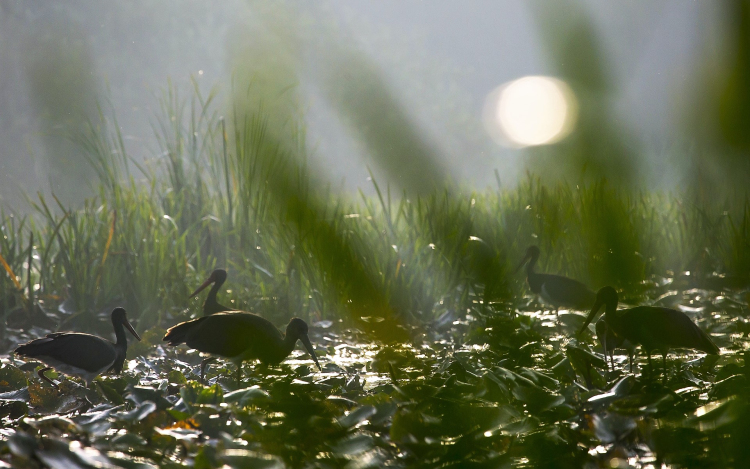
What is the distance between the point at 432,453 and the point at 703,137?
3.48ft

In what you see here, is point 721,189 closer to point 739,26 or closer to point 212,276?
point 739,26

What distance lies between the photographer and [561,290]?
5.18 meters

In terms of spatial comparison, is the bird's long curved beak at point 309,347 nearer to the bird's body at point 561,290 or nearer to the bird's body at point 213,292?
the bird's body at point 213,292

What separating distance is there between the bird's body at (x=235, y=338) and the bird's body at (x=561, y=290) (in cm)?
189

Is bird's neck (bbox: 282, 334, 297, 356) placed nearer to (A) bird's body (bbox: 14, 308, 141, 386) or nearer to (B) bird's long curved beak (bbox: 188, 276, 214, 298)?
(A) bird's body (bbox: 14, 308, 141, 386)

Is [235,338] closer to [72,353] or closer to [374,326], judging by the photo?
[72,353]

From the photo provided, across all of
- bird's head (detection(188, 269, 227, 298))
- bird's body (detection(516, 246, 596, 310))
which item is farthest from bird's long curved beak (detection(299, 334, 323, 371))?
bird's body (detection(516, 246, 596, 310))

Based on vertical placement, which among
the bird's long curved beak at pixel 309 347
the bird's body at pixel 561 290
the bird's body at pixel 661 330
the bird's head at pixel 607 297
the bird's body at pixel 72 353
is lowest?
the bird's body at pixel 561 290

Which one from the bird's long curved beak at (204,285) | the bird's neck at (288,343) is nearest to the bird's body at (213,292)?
the bird's long curved beak at (204,285)

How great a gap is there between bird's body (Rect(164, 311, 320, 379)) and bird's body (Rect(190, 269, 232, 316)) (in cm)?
97

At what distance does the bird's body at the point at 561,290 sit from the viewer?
482 cm

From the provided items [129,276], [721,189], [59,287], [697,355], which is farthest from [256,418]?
[59,287]

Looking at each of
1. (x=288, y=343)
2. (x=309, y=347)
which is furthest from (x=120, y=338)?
(x=309, y=347)

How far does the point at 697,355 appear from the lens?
11.9 ft
